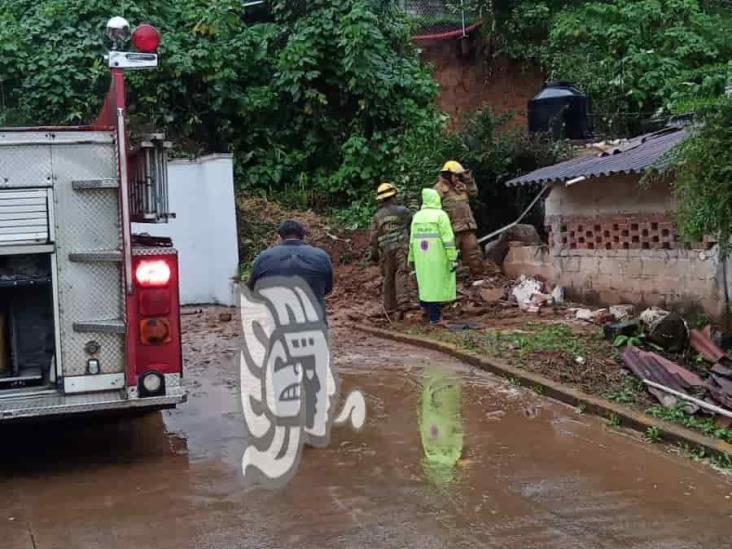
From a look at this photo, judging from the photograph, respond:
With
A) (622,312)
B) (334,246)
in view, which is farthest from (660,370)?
(334,246)

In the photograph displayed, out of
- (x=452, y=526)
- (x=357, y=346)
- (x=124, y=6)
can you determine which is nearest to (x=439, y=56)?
(x=124, y=6)

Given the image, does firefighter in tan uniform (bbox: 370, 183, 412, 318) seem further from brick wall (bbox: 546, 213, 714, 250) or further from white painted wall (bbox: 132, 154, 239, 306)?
white painted wall (bbox: 132, 154, 239, 306)

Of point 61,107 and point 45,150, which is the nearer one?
point 45,150

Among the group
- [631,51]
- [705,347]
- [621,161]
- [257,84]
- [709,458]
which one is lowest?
[709,458]

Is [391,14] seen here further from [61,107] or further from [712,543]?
[712,543]

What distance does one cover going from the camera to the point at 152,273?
19.9ft

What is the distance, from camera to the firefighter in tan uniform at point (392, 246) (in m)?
11.9

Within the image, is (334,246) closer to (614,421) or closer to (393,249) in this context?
(393,249)

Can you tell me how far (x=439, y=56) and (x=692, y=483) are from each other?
18.7 metres

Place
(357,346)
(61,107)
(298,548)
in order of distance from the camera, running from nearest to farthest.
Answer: (298,548) → (357,346) → (61,107)

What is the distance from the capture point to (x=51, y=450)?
695 cm

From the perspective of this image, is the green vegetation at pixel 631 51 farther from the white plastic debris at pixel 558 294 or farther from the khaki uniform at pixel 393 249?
the khaki uniform at pixel 393 249

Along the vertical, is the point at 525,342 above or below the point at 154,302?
below

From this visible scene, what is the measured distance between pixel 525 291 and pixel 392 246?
1.87 metres
